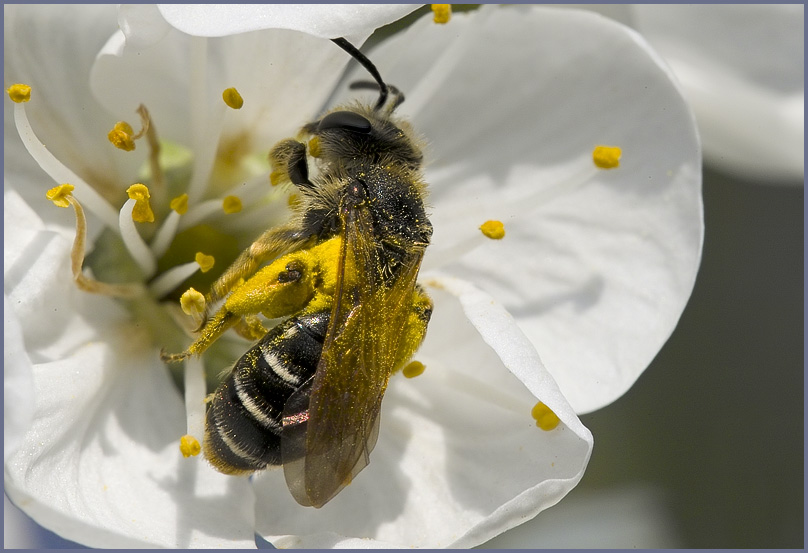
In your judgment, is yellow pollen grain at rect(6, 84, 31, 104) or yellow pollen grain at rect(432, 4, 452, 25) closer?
yellow pollen grain at rect(6, 84, 31, 104)

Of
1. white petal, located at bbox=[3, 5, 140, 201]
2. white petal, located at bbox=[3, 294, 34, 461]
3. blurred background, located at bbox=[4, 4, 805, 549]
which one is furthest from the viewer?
blurred background, located at bbox=[4, 4, 805, 549]

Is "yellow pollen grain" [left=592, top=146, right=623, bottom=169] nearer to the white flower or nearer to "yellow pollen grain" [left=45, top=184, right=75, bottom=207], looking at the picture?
the white flower

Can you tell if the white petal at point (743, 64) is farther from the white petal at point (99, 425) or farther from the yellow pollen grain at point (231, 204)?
the white petal at point (99, 425)

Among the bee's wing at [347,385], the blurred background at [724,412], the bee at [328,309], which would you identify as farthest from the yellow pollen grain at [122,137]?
the blurred background at [724,412]

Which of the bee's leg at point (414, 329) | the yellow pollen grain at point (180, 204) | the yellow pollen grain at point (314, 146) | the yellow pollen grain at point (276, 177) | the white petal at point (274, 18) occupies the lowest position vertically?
the bee's leg at point (414, 329)

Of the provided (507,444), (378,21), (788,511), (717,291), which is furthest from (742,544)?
(378,21)

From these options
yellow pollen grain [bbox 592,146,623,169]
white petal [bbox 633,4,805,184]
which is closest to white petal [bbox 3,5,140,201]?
yellow pollen grain [bbox 592,146,623,169]

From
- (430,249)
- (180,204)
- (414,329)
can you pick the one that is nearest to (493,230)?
(430,249)
